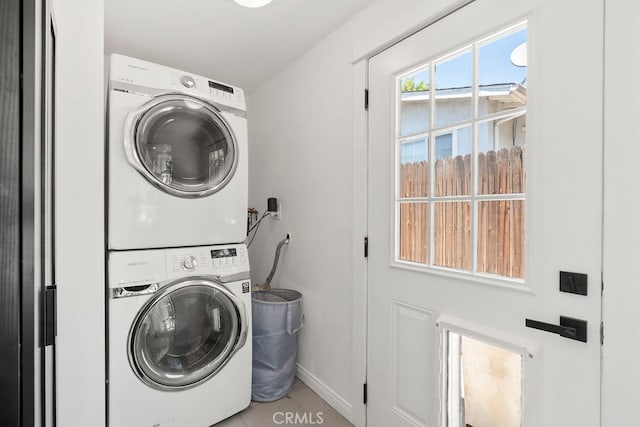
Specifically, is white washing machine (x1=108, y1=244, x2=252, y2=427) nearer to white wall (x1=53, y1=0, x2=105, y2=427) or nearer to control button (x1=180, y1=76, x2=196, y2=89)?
white wall (x1=53, y1=0, x2=105, y2=427)

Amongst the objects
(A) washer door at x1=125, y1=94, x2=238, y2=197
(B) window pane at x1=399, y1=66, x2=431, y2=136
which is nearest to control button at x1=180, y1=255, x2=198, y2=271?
(A) washer door at x1=125, y1=94, x2=238, y2=197

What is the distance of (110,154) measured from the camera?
152 centimetres

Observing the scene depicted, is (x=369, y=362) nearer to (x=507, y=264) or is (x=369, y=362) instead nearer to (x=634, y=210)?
(x=507, y=264)

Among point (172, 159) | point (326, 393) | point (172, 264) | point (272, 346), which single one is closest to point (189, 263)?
point (172, 264)

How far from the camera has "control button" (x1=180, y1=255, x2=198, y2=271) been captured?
1.68 metres

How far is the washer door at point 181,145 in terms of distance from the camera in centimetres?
157

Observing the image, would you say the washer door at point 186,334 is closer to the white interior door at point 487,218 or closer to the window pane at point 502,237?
the white interior door at point 487,218

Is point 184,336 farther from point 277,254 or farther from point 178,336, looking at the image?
point 277,254

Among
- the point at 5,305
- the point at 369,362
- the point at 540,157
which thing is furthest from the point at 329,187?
the point at 5,305

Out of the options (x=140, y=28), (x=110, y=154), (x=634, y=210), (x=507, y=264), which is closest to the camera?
(x=634, y=210)

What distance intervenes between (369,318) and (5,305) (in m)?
1.52

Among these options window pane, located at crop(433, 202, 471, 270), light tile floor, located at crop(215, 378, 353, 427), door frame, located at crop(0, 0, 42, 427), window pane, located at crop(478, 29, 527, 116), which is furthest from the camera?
light tile floor, located at crop(215, 378, 353, 427)

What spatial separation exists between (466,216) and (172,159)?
4.87ft

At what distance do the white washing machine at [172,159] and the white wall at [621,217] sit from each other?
1647mm
